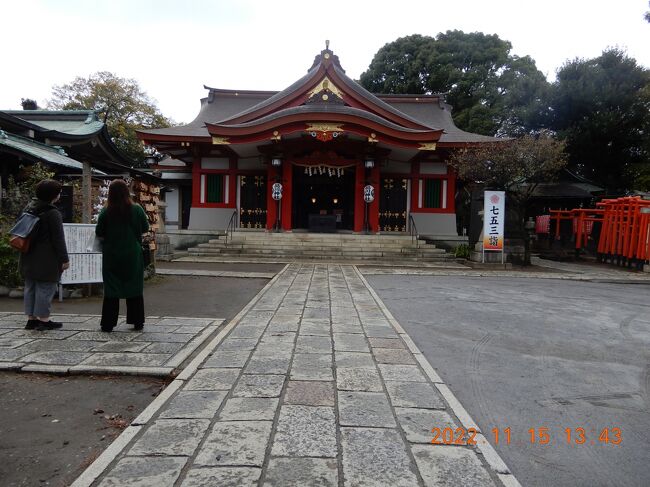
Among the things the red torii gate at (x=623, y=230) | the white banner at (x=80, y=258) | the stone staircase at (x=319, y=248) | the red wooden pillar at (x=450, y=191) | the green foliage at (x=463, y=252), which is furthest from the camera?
the red wooden pillar at (x=450, y=191)

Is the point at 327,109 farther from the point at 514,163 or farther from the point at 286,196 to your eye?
the point at 514,163

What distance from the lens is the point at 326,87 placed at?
16422 mm

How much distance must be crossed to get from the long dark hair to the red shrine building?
1131cm

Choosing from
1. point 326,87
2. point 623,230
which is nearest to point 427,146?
point 326,87

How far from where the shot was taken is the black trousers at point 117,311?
437 centimetres

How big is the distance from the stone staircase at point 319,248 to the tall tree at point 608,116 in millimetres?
11231

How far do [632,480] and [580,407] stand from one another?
88 cm

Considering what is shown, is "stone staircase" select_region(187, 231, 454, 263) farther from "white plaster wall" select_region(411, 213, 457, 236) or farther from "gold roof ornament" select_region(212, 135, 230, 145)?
"gold roof ornament" select_region(212, 135, 230, 145)

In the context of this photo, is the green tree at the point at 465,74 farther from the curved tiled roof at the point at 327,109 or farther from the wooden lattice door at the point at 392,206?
the wooden lattice door at the point at 392,206

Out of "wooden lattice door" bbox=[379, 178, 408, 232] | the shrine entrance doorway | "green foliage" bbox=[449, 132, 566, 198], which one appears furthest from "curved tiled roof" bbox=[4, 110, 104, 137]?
"green foliage" bbox=[449, 132, 566, 198]

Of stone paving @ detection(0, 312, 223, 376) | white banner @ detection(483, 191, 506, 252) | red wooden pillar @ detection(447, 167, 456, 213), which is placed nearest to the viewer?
stone paving @ detection(0, 312, 223, 376)

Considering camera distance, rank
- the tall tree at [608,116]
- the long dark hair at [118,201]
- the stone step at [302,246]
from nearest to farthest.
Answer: the long dark hair at [118,201] → the stone step at [302,246] → the tall tree at [608,116]
